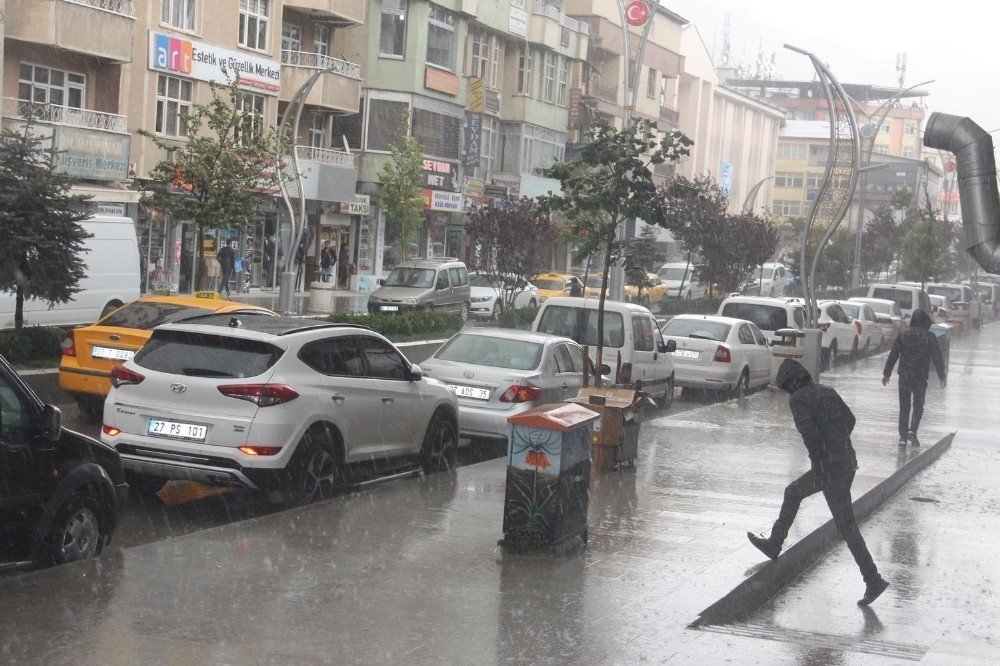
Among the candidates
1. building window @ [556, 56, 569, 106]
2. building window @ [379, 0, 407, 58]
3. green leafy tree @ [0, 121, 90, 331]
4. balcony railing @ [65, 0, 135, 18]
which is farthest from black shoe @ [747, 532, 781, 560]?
building window @ [556, 56, 569, 106]

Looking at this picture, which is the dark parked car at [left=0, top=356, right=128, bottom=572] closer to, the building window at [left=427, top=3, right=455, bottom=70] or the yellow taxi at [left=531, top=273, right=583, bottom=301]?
the yellow taxi at [left=531, top=273, right=583, bottom=301]

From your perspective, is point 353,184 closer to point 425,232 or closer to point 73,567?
point 425,232

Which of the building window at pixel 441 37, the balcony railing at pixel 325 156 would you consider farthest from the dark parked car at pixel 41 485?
the building window at pixel 441 37

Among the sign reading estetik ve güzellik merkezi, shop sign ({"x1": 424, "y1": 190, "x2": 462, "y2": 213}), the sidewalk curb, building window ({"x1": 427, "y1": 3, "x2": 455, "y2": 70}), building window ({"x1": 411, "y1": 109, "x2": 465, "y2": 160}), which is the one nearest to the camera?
the sidewalk curb

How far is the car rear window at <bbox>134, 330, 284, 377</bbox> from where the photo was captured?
995cm

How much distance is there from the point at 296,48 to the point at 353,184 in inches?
209

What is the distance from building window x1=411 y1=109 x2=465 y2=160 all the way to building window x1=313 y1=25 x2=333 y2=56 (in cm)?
426

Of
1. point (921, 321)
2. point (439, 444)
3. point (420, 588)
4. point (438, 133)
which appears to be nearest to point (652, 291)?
point (438, 133)

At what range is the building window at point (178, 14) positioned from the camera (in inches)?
1479

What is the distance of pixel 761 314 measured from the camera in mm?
27000

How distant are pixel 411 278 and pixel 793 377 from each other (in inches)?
1078

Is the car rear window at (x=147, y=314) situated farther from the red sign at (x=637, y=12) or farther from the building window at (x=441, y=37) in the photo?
the red sign at (x=637, y=12)

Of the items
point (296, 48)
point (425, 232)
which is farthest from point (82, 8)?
point (425, 232)

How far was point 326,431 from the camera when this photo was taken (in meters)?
10.4
